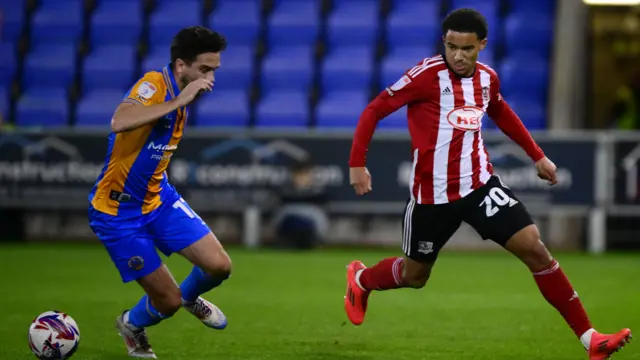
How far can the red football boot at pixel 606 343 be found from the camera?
18.2ft

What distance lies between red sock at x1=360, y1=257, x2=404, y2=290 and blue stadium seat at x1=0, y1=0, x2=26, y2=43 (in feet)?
39.6

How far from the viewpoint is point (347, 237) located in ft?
48.7

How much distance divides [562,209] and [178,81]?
8559 mm

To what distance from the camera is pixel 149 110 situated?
18.4ft

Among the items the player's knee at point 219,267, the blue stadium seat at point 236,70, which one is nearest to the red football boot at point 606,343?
the player's knee at point 219,267

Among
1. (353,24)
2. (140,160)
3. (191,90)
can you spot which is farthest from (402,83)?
(353,24)

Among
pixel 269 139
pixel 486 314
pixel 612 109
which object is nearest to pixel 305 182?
pixel 269 139

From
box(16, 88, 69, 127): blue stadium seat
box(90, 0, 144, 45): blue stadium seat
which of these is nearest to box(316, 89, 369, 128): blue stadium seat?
box(90, 0, 144, 45): blue stadium seat

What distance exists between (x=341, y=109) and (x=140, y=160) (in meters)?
10.4

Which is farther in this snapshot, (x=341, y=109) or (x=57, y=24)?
(x=57, y=24)

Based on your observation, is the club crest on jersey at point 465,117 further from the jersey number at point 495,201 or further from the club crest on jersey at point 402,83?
the jersey number at point 495,201

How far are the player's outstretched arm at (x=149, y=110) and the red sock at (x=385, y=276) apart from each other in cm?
168

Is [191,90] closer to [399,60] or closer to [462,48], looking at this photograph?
[462,48]

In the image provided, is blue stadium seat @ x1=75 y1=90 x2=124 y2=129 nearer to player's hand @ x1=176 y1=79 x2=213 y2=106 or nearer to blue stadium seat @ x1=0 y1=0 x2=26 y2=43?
blue stadium seat @ x1=0 y1=0 x2=26 y2=43
